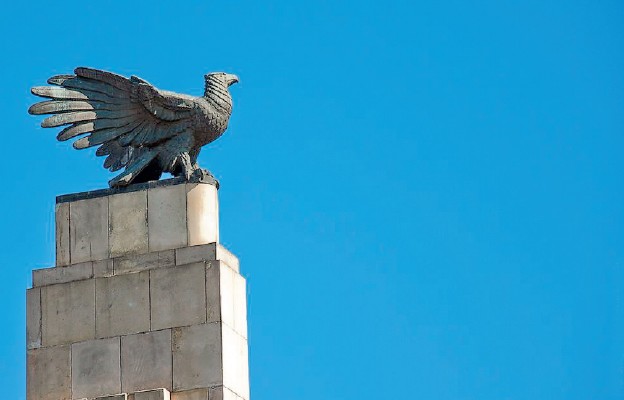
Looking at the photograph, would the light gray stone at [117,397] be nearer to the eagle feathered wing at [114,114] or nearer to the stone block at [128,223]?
the stone block at [128,223]

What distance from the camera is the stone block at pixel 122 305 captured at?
79.7 feet

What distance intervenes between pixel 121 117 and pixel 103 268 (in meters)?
2.57

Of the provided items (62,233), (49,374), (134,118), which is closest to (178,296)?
(49,374)

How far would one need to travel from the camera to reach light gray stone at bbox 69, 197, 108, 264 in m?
25.0

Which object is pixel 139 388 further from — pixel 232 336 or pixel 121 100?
pixel 121 100

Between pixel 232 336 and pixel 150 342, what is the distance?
1188 mm

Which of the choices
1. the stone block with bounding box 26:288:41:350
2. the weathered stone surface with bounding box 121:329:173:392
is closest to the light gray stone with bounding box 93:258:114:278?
the stone block with bounding box 26:288:41:350

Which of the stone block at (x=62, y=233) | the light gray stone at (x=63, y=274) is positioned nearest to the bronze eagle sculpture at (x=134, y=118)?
the stone block at (x=62, y=233)

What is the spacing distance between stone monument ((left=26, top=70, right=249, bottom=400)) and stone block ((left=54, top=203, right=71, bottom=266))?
0.02 m

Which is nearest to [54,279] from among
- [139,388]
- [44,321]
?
[44,321]

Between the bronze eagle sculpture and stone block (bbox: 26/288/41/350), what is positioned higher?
the bronze eagle sculpture

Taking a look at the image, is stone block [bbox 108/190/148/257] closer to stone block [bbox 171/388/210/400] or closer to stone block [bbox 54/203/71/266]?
stone block [bbox 54/203/71/266]

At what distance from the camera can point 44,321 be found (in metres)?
24.8

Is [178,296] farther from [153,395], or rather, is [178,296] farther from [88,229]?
[88,229]
